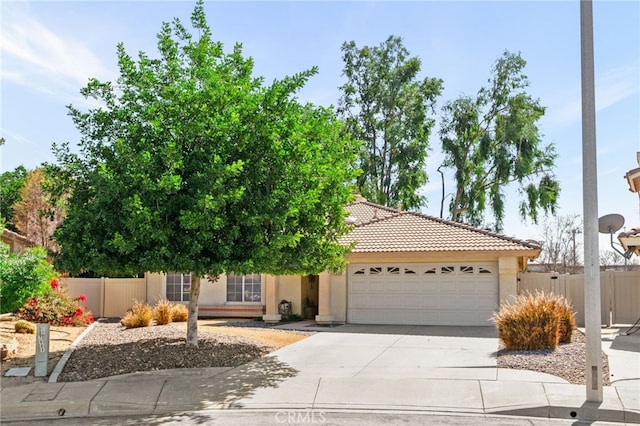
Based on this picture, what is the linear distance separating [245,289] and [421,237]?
6.68m

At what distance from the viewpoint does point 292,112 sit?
11586 mm

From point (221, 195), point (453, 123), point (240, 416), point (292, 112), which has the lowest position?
point (240, 416)

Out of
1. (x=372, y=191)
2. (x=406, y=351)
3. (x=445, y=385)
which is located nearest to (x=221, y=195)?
(x=445, y=385)

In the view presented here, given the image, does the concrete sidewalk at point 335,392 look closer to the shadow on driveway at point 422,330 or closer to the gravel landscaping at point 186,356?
the gravel landscaping at point 186,356

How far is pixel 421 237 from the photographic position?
20547 millimetres

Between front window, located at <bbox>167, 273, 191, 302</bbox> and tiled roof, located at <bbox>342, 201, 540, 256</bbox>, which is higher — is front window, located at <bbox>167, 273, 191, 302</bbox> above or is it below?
below

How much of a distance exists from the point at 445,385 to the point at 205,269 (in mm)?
4685

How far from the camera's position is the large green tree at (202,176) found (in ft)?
35.5

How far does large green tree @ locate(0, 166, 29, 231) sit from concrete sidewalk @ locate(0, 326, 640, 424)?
122ft

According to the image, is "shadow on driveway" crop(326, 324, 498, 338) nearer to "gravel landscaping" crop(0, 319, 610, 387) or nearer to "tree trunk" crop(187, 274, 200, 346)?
"gravel landscaping" crop(0, 319, 610, 387)

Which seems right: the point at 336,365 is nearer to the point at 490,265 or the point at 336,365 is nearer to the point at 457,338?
the point at 457,338

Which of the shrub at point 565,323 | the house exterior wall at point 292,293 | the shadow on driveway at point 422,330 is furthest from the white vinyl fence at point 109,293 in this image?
the shrub at point 565,323

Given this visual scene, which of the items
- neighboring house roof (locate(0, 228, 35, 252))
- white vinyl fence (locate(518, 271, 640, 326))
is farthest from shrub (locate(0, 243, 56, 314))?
white vinyl fence (locate(518, 271, 640, 326))

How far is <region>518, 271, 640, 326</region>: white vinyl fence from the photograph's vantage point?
802 inches
